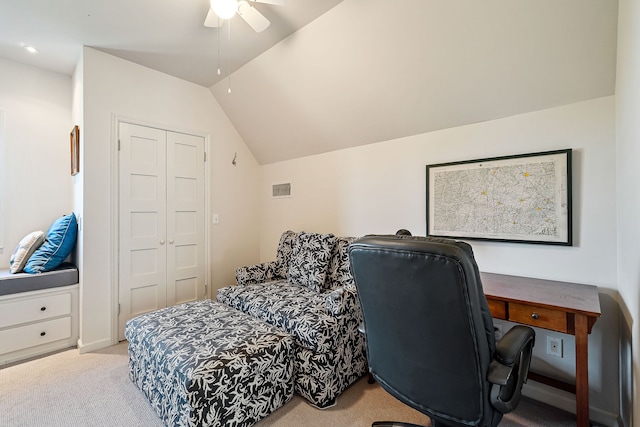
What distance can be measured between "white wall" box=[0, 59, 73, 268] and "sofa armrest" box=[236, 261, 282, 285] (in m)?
2.06

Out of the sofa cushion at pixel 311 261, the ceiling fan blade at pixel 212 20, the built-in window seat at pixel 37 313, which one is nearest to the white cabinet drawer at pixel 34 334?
the built-in window seat at pixel 37 313

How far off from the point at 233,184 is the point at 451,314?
3.13 meters

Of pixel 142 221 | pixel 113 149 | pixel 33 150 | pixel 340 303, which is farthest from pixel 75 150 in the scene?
pixel 340 303

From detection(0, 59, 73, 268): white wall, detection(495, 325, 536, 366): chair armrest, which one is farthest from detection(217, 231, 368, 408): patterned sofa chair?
detection(0, 59, 73, 268): white wall

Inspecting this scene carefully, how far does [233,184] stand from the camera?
3.59 metres

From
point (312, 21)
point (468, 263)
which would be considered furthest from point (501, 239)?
point (312, 21)

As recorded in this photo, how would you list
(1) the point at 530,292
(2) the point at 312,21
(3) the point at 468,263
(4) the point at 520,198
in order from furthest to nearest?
(2) the point at 312,21, (4) the point at 520,198, (1) the point at 530,292, (3) the point at 468,263

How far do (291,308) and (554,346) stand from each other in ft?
5.70

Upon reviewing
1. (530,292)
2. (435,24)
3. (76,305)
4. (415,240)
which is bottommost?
(76,305)

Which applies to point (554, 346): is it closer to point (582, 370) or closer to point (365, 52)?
point (582, 370)

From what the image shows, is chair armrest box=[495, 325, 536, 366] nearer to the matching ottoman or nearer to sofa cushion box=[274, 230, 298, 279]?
the matching ottoman

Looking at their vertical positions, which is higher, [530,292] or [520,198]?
[520,198]

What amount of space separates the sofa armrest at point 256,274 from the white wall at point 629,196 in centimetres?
253

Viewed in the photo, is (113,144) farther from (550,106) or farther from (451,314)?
(550,106)
